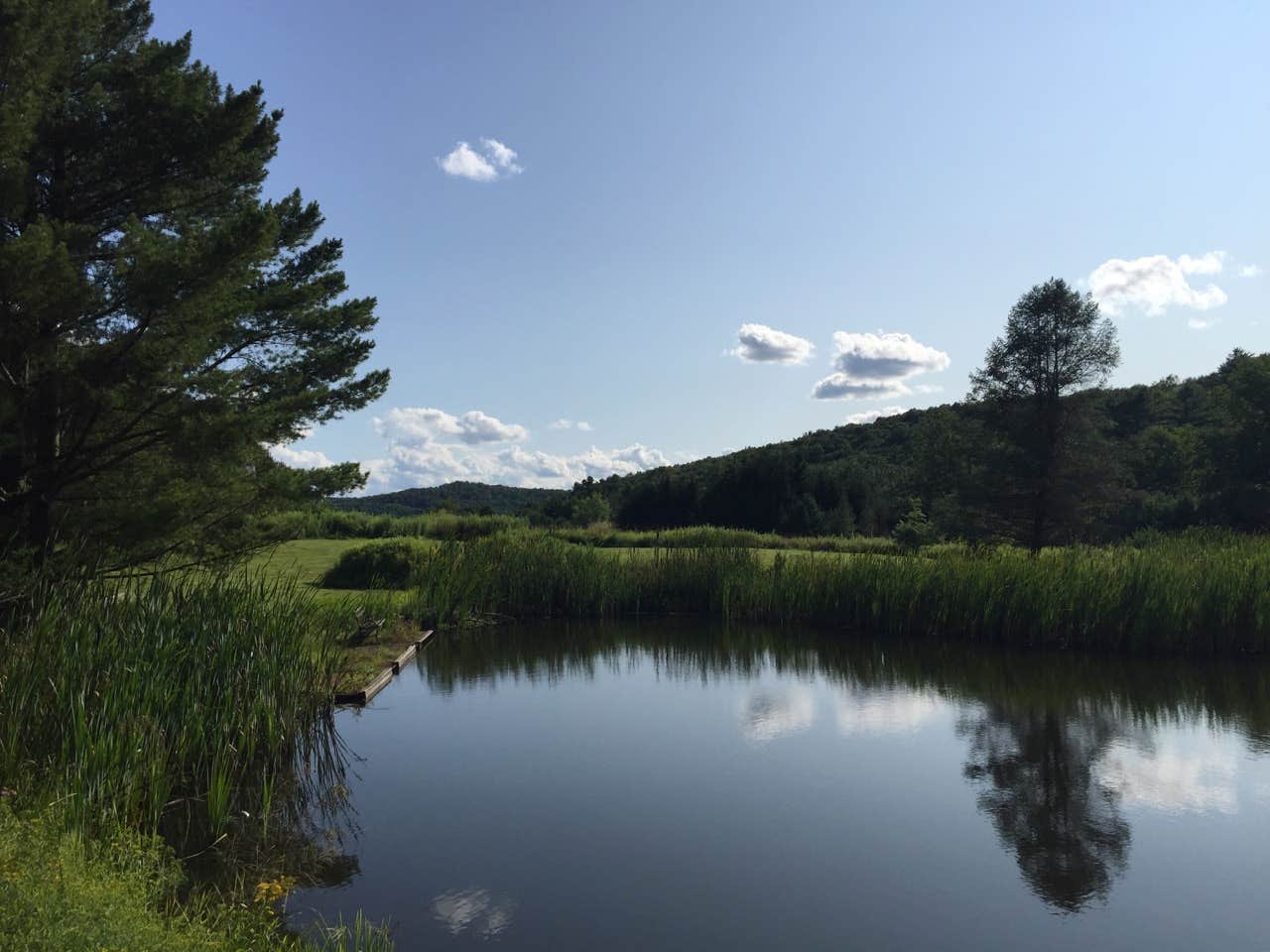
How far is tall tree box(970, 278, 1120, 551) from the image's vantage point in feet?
82.5

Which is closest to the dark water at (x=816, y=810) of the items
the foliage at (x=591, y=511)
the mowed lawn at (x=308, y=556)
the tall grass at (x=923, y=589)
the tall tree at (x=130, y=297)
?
the tall grass at (x=923, y=589)

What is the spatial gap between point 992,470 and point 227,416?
22973 mm

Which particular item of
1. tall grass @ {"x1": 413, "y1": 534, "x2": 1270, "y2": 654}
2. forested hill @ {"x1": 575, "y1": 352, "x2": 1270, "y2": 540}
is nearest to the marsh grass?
tall grass @ {"x1": 413, "y1": 534, "x2": 1270, "y2": 654}

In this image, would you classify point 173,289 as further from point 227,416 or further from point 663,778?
point 663,778

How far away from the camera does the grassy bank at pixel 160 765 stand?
3320mm

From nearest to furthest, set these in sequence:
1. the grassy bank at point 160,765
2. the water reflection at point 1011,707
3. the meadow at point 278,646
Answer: the grassy bank at point 160,765 < the meadow at point 278,646 < the water reflection at point 1011,707

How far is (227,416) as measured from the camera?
28.7 feet

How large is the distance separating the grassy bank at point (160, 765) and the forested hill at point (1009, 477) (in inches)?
900

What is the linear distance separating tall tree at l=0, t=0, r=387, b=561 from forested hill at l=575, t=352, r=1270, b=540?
20.9 meters

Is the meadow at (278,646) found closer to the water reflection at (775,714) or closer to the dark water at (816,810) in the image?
the dark water at (816,810)

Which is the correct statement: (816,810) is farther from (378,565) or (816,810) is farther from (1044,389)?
(1044,389)

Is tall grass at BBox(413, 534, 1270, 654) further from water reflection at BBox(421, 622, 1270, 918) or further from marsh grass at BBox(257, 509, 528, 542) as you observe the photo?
marsh grass at BBox(257, 509, 528, 542)

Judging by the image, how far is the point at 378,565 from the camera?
17734 mm

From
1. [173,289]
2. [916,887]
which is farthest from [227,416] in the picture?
[916,887]
